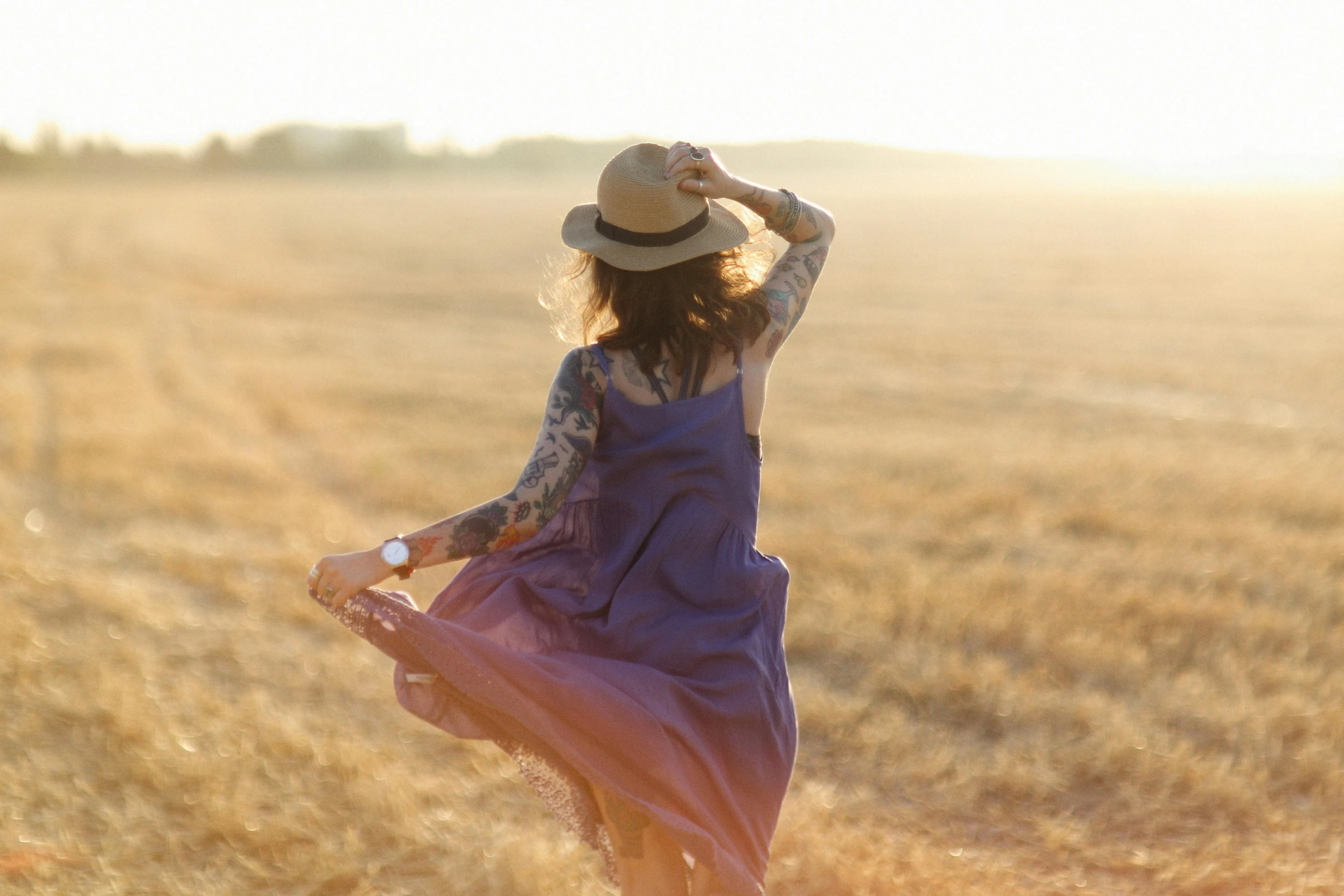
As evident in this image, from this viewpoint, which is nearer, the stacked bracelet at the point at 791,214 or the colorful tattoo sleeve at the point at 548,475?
the colorful tattoo sleeve at the point at 548,475

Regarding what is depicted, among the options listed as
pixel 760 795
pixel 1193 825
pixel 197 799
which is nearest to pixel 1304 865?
pixel 1193 825

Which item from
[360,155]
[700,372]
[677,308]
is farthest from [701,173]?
[360,155]

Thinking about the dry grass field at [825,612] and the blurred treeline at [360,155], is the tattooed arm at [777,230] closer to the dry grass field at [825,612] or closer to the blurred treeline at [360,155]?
the dry grass field at [825,612]

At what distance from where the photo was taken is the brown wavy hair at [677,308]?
2.62 m

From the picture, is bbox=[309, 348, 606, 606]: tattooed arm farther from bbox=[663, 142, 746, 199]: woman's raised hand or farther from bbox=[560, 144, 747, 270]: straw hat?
bbox=[663, 142, 746, 199]: woman's raised hand

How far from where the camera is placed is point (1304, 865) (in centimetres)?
377

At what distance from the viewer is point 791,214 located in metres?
2.91

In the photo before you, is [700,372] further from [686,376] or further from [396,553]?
[396,553]

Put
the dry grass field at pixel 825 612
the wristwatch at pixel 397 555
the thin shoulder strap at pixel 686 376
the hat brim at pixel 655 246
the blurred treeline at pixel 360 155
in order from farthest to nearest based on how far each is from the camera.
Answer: the blurred treeline at pixel 360 155 → the dry grass field at pixel 825 612 → the thin shoulder strap at pixel 686 376 → the hat brim at pixel 655 246 → the wristwatch at pixel 397 555

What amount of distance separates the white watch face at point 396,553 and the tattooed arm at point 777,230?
86 centimetres

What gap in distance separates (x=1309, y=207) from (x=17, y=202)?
186 ft

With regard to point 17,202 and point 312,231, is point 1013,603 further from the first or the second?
point 17,202

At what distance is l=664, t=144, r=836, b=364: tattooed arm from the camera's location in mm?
2613

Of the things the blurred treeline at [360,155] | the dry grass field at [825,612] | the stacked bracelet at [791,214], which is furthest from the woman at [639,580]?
the blurred treeline at [360,155]
